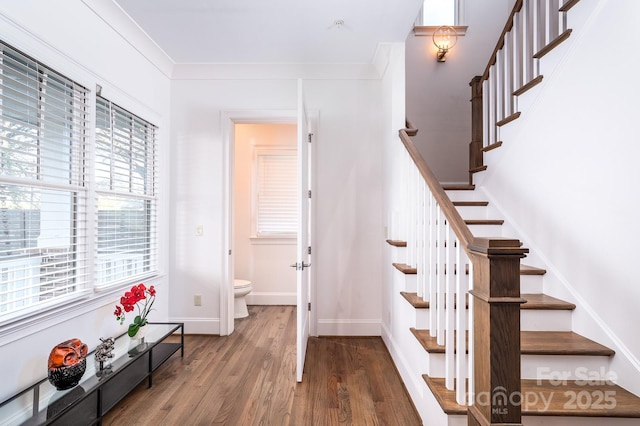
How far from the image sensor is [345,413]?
201cm

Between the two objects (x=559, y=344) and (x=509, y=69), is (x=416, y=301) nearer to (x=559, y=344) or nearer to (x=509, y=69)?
(x=559, y=344)

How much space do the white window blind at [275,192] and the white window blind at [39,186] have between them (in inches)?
97.4

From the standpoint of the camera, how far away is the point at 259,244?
4562 millimetres

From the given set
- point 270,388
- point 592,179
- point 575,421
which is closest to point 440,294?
point 575,421

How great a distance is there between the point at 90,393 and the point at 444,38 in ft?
15.2

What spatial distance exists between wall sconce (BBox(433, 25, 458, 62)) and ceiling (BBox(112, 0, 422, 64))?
53.1 inches

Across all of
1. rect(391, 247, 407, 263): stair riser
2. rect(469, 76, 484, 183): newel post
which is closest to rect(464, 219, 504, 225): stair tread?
rect(391, 247, 407, 263): stair riser

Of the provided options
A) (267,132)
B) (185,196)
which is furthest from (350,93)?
(185,196)

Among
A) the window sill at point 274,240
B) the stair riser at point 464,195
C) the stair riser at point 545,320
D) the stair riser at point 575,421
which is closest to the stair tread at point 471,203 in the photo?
the stair riser at point 464,195

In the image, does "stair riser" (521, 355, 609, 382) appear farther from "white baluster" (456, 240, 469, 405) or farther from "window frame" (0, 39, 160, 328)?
"window frame" (0, 39, 160, 328)

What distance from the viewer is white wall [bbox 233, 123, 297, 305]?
14.8 feet

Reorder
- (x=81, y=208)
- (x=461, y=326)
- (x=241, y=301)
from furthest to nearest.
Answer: (x=241, y=301) → (x=81, y=208) → (x=461, y=326)

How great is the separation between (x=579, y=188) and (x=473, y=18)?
305 cm

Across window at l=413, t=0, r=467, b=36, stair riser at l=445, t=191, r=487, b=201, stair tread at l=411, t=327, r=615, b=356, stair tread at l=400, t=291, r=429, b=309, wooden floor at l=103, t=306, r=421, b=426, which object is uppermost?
window at l=413, t=0, r=467, b=36
